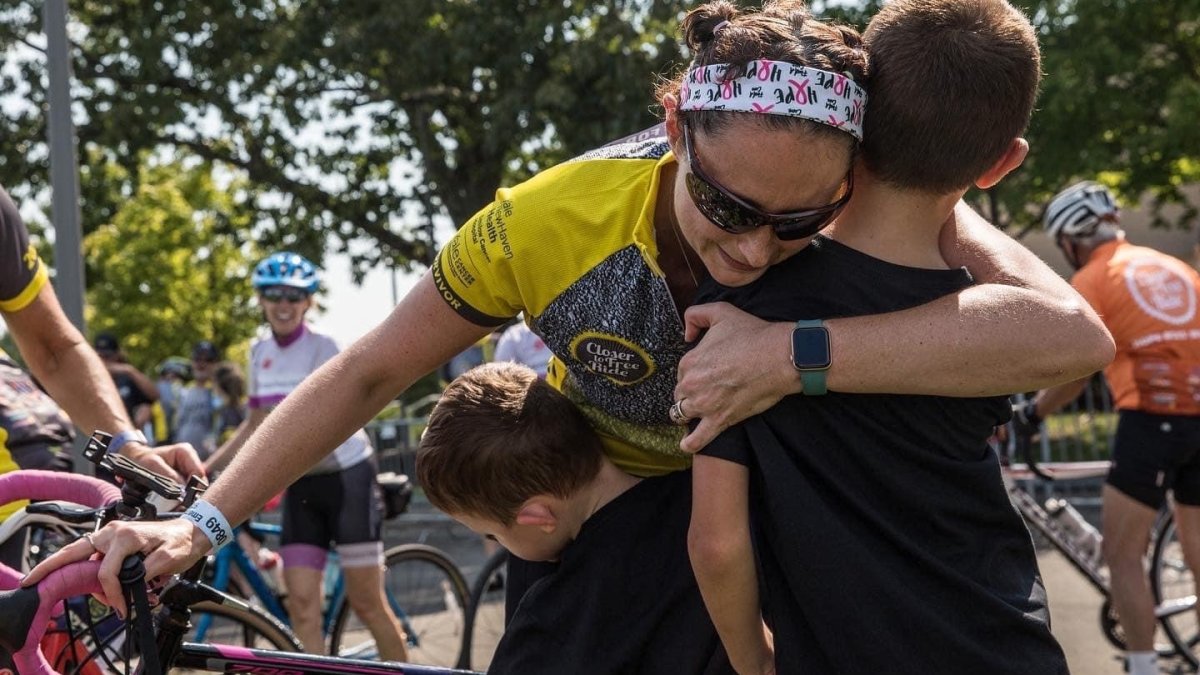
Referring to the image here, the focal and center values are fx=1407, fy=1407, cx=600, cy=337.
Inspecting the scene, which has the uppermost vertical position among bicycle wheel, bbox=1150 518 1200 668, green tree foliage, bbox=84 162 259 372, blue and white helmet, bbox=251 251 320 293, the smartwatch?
the smartwatch

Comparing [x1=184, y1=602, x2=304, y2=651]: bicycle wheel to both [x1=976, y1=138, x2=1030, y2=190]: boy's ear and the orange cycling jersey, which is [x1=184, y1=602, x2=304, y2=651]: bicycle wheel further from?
the orange cycling jersey

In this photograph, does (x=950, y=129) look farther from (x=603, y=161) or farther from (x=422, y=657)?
(x=422, y=657)

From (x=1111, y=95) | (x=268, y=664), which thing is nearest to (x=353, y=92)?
(x=1111, y=95)

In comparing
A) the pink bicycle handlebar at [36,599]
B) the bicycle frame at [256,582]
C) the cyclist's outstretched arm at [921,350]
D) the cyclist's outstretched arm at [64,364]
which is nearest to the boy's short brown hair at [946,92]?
the cyclist's outstretched arm at [921,350]

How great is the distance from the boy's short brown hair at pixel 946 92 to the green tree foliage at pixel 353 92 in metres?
14.5

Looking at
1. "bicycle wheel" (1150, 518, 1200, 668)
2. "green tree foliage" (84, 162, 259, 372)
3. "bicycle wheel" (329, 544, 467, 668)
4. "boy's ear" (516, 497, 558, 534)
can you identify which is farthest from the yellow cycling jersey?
"green tree foliage" (84, 162, 259, 372)

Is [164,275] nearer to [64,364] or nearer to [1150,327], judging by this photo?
[1150,327]

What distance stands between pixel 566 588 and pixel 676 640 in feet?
0.73

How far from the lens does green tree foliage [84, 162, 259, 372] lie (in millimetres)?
37500

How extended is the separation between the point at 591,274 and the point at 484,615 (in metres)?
4.78

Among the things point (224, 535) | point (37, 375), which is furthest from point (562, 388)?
point (37, 375)

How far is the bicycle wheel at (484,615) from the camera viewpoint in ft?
22.0

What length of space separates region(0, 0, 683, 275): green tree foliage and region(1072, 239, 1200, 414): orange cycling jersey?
1064cm

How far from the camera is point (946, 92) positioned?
201cm
